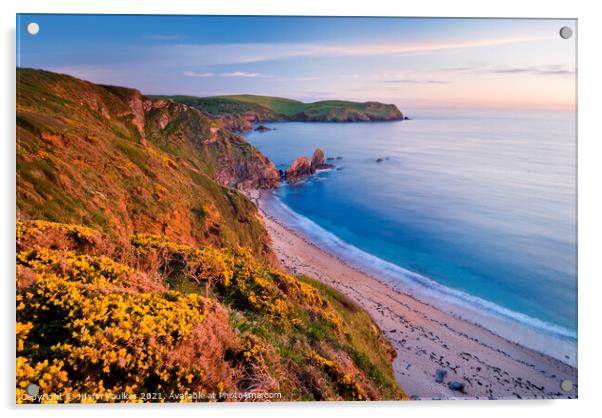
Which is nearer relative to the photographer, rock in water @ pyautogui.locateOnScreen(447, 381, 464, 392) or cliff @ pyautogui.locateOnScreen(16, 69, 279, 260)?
cliff @ pyautogui.locateOnScreen(16, 69, 279, 260)

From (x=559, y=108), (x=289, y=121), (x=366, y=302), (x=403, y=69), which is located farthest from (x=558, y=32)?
(x=366, y=302)

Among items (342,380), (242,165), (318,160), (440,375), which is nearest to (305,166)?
(318,160)

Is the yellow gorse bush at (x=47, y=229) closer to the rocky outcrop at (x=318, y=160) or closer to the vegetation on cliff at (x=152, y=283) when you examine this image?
the vegetation on cliff at (x=152, y=283)

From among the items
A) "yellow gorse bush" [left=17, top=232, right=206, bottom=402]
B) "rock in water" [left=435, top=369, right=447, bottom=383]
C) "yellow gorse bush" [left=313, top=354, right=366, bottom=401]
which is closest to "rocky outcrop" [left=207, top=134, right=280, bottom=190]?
"yellow gorse bush" [left=313, top=354, right=366, bottom=401]

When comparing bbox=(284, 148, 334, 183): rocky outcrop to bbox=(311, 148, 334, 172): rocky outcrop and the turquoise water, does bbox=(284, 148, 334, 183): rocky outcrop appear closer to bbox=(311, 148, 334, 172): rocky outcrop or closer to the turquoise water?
bbox=(311, 148, 334, 172): rocky outcrop

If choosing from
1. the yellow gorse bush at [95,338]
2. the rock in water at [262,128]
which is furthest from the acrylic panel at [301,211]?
the rock in water at [262,128]
